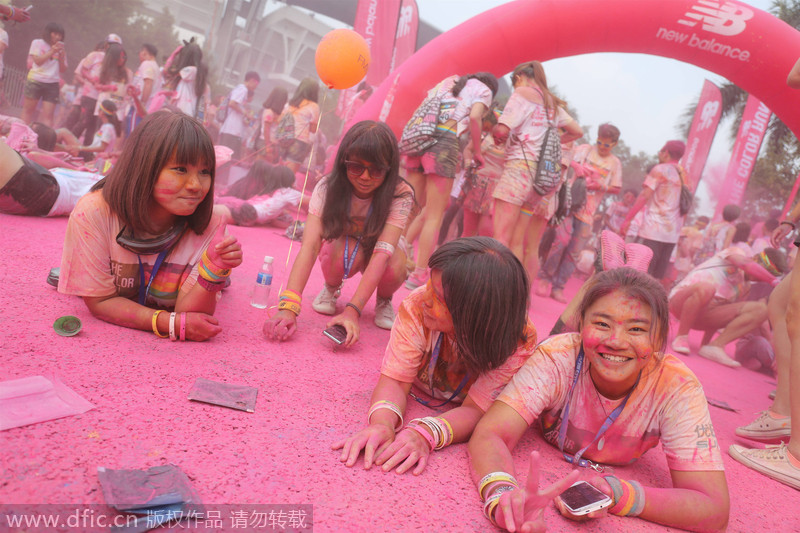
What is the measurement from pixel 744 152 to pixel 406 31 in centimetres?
770

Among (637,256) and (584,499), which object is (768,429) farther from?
(584,499)

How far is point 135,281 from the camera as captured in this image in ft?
7.95

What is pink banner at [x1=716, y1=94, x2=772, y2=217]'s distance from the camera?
11.3 meters

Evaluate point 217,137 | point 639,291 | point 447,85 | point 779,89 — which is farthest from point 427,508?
point 217,137

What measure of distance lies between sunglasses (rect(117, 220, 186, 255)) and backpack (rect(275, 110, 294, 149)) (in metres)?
5.72

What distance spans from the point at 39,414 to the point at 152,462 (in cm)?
39

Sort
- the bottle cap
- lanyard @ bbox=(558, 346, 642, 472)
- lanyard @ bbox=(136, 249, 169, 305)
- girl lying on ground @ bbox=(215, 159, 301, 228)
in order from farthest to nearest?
girl lying on ground @ bbox=(215, 159, 301, 228) < lanyard @ bbox=(136, 249, 169, 305) < the bottle cap < lanyard @ bbox=(558, 346, 642, 472)

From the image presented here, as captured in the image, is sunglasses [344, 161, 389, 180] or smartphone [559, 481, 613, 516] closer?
smartphone [559, 481, 613, 516]

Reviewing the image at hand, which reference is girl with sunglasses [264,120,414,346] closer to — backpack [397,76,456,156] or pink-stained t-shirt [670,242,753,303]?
backpack [397,76,456,156]

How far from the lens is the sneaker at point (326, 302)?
345 cm

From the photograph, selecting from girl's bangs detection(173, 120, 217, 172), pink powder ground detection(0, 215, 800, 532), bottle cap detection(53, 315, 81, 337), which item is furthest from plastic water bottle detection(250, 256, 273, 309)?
bottle cap detection(53, 315, 81, 337)

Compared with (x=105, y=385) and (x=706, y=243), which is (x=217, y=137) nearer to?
(x=105, y=385)

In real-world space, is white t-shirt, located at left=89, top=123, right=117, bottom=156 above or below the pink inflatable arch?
below

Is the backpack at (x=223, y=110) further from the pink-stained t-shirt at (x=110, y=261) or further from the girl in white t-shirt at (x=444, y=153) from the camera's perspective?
the pink-stained t-shirt at (x=110, y=261)
